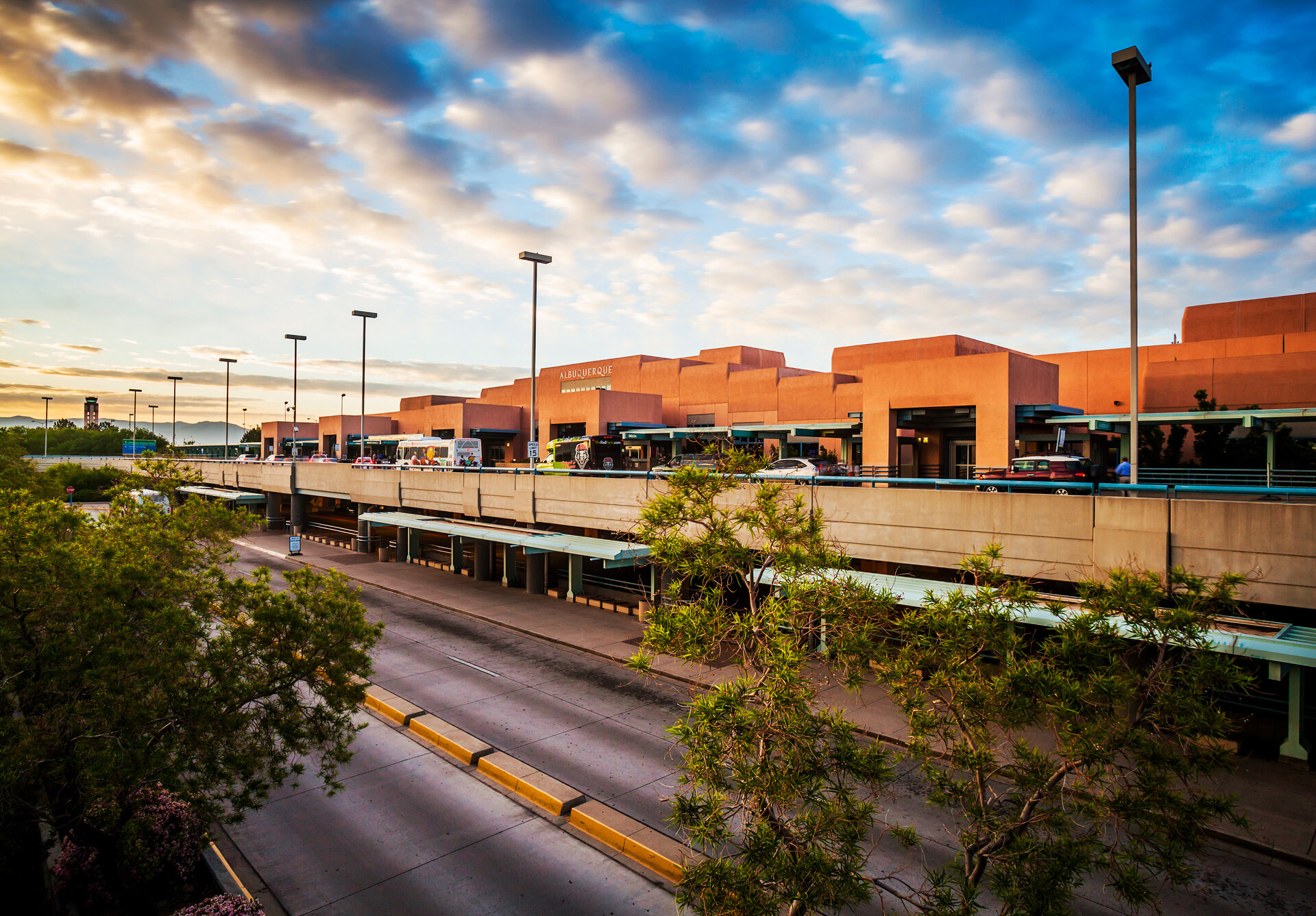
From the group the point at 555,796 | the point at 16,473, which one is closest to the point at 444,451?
the point at 16,473

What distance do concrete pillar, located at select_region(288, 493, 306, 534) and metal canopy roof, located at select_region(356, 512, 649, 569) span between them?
17.2 metres

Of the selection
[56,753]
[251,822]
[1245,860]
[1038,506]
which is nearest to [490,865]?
[251,822]

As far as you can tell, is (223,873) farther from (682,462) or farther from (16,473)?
(682,462)

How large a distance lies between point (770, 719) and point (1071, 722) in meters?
2.43

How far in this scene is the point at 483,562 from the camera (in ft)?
107

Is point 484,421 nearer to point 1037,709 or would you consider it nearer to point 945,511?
point 945,511

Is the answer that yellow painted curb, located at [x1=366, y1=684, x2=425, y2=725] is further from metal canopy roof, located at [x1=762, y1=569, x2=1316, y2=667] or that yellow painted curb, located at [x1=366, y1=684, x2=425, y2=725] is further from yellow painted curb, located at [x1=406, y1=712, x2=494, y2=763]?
metal canopy roof, located at [x1=762, y1=569, x2=1316, y2=667]

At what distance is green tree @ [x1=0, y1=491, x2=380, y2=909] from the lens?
7.04 m

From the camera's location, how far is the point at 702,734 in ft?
19.1

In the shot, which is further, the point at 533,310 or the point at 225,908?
the point at 533,310

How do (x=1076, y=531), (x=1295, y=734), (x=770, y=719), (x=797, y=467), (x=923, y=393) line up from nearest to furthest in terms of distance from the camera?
(x=770, y=719), (x=1295, y=734), (x=1076, y=531), (x=797, y=467), (x=923, y=393)

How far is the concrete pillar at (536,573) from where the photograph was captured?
95.9 feet

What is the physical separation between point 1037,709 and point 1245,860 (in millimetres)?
8188

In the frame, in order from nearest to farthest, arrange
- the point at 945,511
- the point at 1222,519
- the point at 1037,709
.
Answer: the point at 1037,709
the point at 1222,519
the point at 945,511
